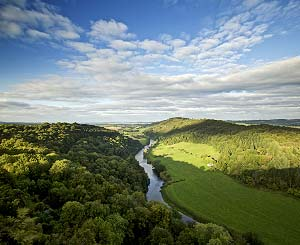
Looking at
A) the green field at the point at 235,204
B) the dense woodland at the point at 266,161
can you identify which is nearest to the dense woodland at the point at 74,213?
the green field at the point at 235,204

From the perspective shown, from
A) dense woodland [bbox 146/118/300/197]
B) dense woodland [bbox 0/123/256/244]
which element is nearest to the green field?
dense woodland [bbox 146/118/300/197]

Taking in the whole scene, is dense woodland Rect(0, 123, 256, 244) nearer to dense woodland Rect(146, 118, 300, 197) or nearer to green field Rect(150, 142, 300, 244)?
green field Rect(150, 142, 300, 244)

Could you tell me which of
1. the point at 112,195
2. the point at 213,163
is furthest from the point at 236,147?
the point at 112,195

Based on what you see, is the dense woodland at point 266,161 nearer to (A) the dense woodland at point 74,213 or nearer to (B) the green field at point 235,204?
(B) the green field at point 235,204

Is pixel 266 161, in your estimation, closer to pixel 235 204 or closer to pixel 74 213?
pixel 235 204

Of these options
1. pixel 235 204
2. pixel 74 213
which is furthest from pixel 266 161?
pixel 74 213

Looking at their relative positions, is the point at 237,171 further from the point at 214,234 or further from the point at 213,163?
the point at 214,234

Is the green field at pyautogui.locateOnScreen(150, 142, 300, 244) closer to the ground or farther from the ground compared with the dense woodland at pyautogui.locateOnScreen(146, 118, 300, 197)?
closer to the ground

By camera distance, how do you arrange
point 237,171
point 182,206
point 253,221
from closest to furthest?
1. point 253,221
2. point 182,206
3. point 237,171
